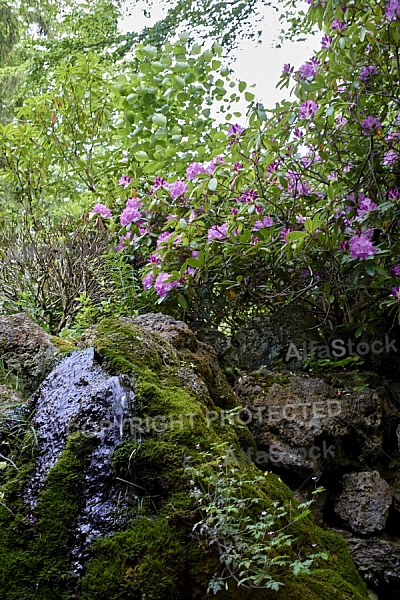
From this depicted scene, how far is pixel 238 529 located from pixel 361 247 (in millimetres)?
1698

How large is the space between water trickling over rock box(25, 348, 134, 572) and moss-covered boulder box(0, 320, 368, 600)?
21 millimetres

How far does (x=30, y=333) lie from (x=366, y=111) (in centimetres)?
229

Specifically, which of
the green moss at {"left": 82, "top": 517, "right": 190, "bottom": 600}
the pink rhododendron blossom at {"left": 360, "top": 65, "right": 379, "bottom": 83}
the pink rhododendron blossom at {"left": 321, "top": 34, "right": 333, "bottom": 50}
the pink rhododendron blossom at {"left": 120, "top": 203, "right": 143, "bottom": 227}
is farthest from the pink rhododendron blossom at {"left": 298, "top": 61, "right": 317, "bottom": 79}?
the green moss at {"left": 82, "top": 517, "right": 190, "bottom": 600}

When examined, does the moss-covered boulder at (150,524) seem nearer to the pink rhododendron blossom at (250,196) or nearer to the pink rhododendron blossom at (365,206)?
the pink rhododendron blossom at (250,196)

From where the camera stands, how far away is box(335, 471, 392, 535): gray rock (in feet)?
8.13

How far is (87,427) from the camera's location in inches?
70.4

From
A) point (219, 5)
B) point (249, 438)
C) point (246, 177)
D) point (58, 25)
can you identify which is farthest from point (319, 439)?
point (58, 25)

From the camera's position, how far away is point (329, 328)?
3473mm

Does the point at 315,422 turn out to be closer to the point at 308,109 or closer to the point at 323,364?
the point at 323,364

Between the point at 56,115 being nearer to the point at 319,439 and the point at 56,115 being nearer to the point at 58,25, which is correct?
the point at 319,439

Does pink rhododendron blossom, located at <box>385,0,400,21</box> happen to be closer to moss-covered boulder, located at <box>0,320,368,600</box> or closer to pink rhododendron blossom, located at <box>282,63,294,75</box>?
pink rhododendron blossom, located at <box>282,63,294,75</box>

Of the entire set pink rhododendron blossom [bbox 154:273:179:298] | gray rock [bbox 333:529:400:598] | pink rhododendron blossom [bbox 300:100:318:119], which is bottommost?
gray rock [bbox 333:529:400:598]

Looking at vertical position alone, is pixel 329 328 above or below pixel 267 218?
below

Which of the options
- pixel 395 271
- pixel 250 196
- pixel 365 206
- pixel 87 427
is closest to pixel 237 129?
pixel 250 196
